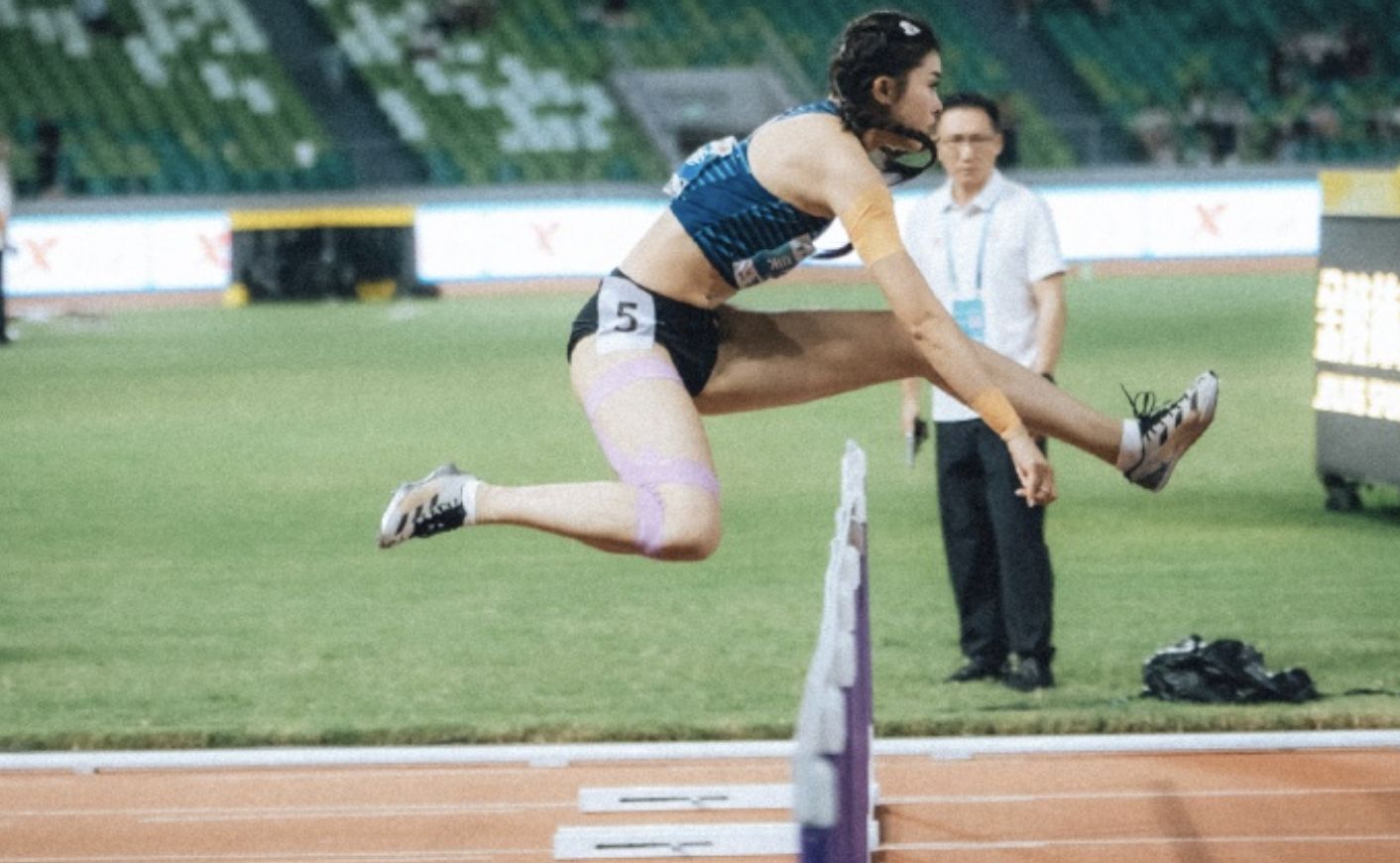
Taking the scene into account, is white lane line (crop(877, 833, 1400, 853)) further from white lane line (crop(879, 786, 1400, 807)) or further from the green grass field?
the green grass field

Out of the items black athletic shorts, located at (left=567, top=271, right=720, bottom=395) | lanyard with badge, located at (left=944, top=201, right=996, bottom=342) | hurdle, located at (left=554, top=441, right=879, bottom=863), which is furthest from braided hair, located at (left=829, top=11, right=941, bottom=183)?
lanyard with badge, located at (left=944, top=201, right=996, bottom=342)

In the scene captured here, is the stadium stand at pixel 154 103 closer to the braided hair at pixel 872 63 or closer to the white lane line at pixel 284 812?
the white lane line at pixel 284 812

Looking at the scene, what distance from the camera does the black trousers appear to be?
8.21 metres

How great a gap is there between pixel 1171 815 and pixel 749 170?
7.65 ft

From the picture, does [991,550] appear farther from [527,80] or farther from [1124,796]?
[527,80]

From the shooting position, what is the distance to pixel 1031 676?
326 inches

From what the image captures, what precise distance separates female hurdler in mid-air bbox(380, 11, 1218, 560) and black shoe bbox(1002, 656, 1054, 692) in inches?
76.7

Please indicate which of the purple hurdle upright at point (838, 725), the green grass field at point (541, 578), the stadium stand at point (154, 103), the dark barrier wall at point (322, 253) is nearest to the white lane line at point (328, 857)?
the purple hurdle upright at point (838, 725)

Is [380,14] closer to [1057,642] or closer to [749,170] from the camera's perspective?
[1057,642]

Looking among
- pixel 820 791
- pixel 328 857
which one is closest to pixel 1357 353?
pixel 328 857

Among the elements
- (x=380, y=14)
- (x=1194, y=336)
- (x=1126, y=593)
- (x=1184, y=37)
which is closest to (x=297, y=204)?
(x=380, y=14)

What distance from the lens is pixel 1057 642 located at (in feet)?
30.3

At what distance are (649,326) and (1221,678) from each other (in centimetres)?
308

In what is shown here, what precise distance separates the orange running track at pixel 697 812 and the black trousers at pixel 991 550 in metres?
0.83
